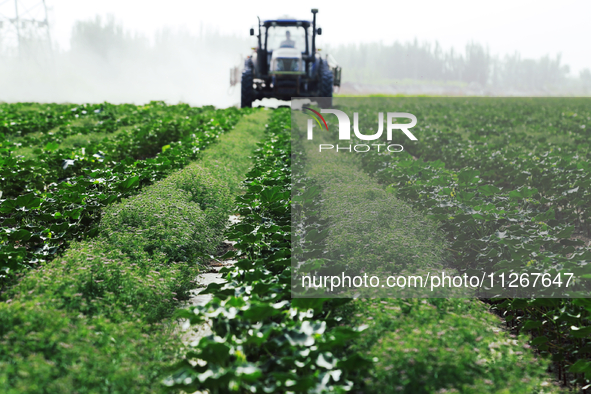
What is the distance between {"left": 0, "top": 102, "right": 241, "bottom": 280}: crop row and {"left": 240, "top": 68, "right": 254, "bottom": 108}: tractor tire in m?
5.35

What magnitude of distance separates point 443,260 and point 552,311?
1473 mm

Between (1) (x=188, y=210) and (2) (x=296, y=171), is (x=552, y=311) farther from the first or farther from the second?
Result: (2) (x=296, y=171)

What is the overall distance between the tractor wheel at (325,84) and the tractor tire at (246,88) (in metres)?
2.71

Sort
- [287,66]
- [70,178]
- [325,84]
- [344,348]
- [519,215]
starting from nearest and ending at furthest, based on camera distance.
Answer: [344,348] < [519,215] < [70,178] < [287,66] < [325,84]

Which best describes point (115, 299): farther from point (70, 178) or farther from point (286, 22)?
point (286, 22)

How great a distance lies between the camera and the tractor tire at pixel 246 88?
770 inches

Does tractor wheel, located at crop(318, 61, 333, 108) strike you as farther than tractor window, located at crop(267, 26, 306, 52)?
No

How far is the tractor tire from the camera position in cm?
1957

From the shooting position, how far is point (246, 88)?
20.0 meters

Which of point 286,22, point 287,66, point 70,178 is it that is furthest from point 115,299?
point 286,22

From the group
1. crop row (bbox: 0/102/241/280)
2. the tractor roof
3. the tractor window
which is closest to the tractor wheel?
the tractor window

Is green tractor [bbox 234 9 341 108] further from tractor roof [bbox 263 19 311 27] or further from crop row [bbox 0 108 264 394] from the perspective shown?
crop row [bbox 0 108 264 394]

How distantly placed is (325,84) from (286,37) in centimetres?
261

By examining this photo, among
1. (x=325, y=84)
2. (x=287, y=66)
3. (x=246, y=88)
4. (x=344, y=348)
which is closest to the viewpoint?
(x=344, y=348)
